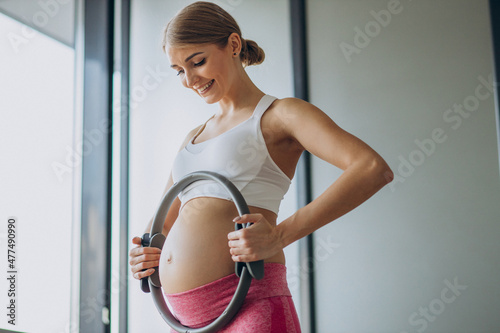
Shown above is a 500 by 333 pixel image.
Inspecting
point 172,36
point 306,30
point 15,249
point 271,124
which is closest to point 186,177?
point 271,124

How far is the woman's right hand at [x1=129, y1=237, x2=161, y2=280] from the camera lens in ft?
3.87

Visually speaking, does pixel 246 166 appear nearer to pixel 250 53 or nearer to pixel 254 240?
pixel 254 240

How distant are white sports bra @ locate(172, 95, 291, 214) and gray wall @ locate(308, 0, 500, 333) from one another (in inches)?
48.7

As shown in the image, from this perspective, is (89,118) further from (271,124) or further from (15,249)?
(271,124)

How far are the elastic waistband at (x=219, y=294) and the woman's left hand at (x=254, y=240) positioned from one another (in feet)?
0.34

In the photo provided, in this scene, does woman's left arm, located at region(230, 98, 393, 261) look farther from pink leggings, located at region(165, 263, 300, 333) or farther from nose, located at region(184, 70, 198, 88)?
nose, located at region(184, 70, 198, 88)

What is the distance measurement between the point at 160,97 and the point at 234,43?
1477 millimetres

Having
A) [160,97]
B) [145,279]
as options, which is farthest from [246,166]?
[160,97]

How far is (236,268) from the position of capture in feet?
3.22

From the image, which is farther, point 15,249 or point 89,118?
point 89,118

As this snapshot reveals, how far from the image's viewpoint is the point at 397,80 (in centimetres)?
229

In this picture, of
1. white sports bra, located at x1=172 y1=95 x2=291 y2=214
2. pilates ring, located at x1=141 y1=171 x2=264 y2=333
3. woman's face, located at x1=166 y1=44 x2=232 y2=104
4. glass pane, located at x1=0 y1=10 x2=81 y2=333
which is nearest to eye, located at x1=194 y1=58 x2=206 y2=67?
woman's face, located at x1=166 y1=44 x2=232 y2=104

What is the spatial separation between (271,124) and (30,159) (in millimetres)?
1422

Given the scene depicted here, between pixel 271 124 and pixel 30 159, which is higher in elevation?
pixel 30 159
